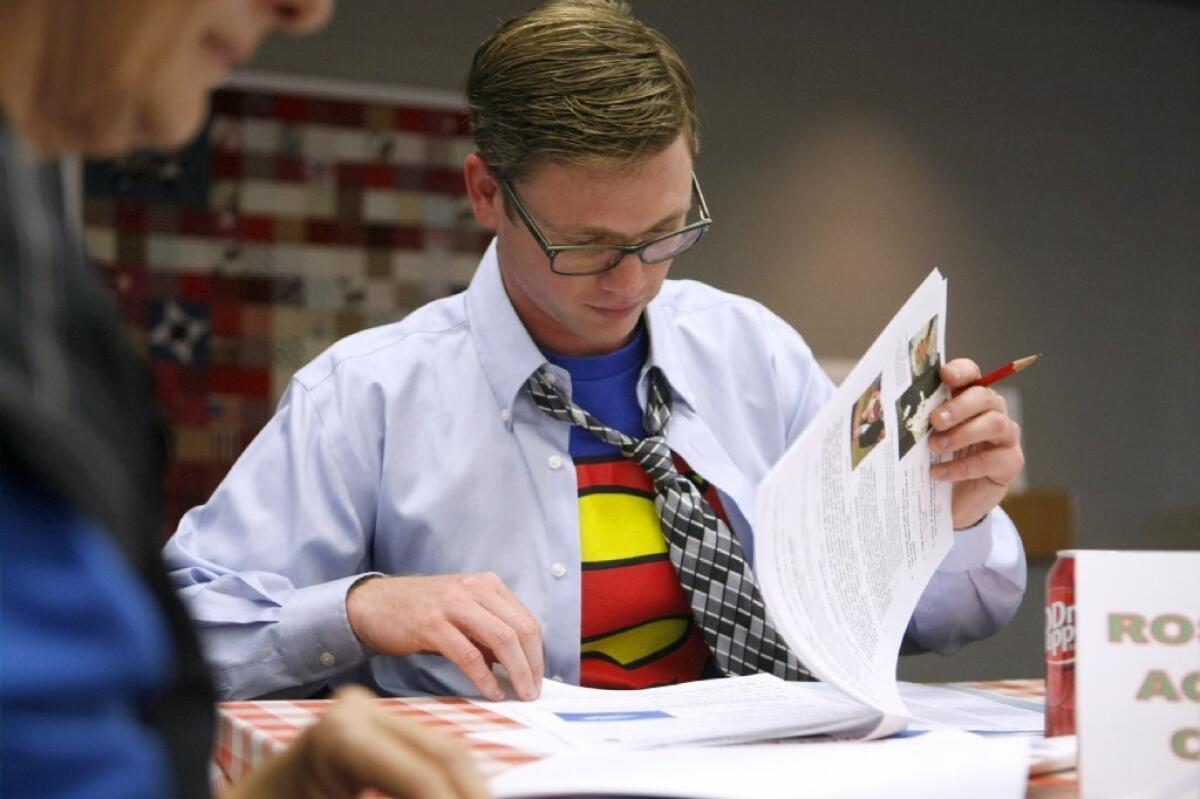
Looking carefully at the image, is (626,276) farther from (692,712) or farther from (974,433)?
(692,712)

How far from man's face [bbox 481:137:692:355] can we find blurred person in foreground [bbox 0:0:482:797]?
91 centimetres

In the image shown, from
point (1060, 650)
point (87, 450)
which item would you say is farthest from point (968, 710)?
point (87, 450)

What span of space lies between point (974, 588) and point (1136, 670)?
0.66 metres

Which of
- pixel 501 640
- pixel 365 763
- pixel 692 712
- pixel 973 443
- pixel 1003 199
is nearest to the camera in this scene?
pixel 365 763

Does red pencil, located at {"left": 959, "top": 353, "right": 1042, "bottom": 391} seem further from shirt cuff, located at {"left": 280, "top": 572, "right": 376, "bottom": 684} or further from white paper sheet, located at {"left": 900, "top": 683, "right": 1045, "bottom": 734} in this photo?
shirt cuff, located at {"left": 280, "top": 572, "right": 376, "bottom": 684}

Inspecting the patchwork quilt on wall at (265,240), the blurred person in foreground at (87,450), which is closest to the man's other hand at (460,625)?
the blurred person in foreground at (87,450)

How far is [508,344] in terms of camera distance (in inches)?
60.6

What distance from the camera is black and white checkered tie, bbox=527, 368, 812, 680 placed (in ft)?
4.65

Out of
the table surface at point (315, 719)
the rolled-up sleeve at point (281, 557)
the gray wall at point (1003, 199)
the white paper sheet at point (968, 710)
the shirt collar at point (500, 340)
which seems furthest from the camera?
the gray wall at point (1003, 199)

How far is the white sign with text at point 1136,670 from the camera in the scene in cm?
77

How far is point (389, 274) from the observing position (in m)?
3.82

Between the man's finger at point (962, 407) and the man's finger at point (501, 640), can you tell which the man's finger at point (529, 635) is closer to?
the man's finger at point (501, 640)

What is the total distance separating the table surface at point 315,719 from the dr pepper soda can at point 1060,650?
0.37 ft

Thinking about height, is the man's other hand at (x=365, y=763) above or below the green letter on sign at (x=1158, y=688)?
above
